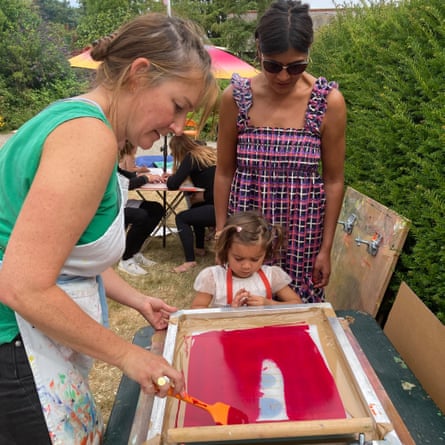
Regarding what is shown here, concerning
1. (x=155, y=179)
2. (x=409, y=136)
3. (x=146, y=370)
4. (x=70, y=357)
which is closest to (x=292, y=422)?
(x=146, y=370)

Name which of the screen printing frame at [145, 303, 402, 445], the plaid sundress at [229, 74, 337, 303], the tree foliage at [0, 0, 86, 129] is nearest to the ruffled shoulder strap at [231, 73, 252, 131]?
the plaid sundress at [229, 74, 337, 303]

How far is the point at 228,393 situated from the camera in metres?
1.13

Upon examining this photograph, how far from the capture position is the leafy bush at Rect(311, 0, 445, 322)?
1.80 m

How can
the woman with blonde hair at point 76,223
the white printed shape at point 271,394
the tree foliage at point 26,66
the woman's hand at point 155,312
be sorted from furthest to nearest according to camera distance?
the tree foliage at point 26,66, the woman's hand at point 155,312, the white printed shape at point 271,394, the woman with blonde hair at point 76,223

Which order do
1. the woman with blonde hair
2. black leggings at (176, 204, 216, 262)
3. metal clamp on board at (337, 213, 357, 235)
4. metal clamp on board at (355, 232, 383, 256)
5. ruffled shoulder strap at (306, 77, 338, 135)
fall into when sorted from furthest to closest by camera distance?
black leggings at (176, 204, 216, 262)
metal clamp on board at (337, 213, 357, 235)
metal clamp on board at (355, 232, 383, 256)
ruffled shoulder strap at (306, 77, 338, 135)
the woman with blonde hair

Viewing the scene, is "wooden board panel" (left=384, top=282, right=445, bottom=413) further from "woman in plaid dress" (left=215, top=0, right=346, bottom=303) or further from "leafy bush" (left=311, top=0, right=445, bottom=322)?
"woman in plaid dress" (left=215, top=0, right=346, bottom=303)

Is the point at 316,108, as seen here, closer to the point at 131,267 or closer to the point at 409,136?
the point at 409,136

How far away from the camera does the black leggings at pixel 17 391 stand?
96 centimetres

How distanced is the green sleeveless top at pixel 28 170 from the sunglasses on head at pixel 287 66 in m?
0.98

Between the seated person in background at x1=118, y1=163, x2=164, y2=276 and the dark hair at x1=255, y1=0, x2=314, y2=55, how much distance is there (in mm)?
2665

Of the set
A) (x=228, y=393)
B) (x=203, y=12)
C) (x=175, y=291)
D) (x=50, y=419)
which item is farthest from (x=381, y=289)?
(x=203, y=12)

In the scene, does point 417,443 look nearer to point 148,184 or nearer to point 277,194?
point 277,194

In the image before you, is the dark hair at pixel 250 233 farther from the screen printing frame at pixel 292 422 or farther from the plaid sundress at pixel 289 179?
the screen printing frame at pixel 292 422

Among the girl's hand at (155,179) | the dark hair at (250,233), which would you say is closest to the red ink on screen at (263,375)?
the dark hair at (250,233)
